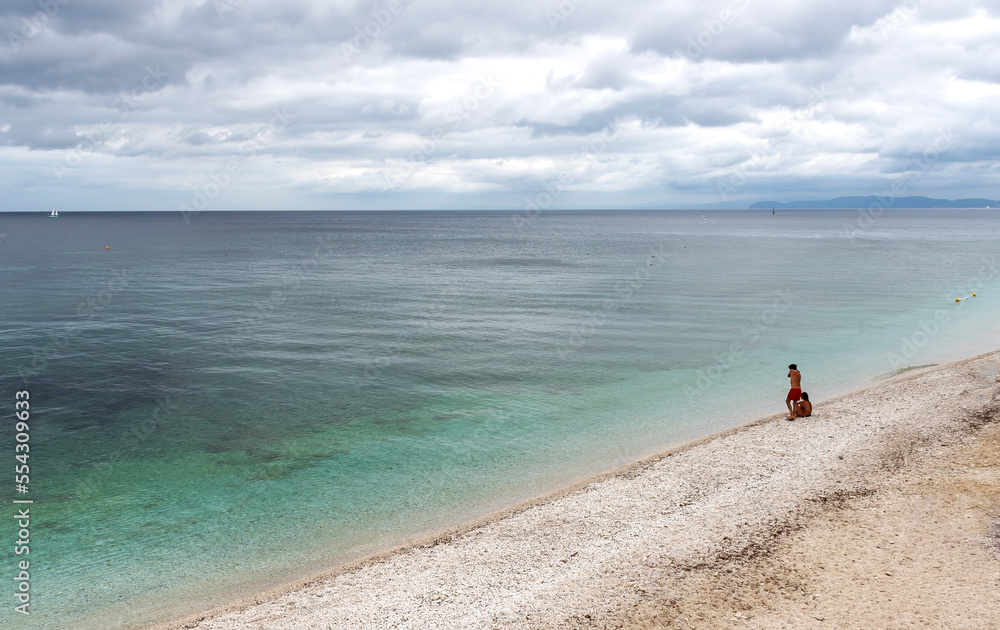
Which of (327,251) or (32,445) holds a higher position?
(327,251)

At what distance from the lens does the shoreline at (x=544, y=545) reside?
12109 mm

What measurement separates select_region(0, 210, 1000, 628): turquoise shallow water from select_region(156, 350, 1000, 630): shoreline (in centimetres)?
137

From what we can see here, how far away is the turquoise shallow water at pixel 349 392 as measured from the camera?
16.2 metres

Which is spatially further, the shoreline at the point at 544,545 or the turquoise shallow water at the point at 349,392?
the turquoise shallow water at the point at 349,392

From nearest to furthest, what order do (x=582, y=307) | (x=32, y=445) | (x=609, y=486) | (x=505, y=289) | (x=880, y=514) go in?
(x=880, y=514) → (x=609, y=486) → (x=32, y=445) → (x=582, y=307) → (x=505, y=289)

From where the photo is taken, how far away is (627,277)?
7112 centimetres

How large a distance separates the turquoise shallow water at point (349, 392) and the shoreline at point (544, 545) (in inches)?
54.0

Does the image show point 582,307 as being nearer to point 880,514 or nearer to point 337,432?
point 337,432

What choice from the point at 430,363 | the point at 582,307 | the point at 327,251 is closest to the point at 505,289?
the point at 582,307

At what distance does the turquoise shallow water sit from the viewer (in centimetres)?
1623

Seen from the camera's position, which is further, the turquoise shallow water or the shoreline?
the turquoise shallow water

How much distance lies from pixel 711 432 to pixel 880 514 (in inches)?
342

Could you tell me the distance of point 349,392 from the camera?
94.5 ft

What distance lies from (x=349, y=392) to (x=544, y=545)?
54.0ft
